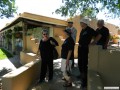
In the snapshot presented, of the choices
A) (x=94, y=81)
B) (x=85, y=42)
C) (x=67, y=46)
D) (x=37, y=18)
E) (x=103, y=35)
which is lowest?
(x=94, y=81)

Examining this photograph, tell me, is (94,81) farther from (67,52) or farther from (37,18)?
(37,18)

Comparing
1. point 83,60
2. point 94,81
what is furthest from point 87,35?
point 94,81

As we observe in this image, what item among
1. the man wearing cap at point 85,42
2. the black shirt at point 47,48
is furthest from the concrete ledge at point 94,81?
the black shirt at point 47,48

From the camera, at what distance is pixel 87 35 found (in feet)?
21.1

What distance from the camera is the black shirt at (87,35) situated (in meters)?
6.40

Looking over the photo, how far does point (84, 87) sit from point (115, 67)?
41.0 inches

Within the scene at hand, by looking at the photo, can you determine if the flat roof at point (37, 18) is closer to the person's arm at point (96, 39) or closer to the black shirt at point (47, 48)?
the black shirt at point (47, 48)

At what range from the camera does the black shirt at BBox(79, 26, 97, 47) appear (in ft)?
21.0

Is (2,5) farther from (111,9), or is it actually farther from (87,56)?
(87,56)

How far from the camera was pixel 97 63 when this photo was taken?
647 centimetres

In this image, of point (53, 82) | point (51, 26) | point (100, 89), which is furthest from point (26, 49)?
point (100, 89)

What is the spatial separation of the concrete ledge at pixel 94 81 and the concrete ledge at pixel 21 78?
1.99 meters

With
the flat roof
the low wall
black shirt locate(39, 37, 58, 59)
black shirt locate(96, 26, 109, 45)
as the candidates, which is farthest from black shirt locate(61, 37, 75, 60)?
the flat roof

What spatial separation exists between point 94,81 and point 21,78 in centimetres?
238
